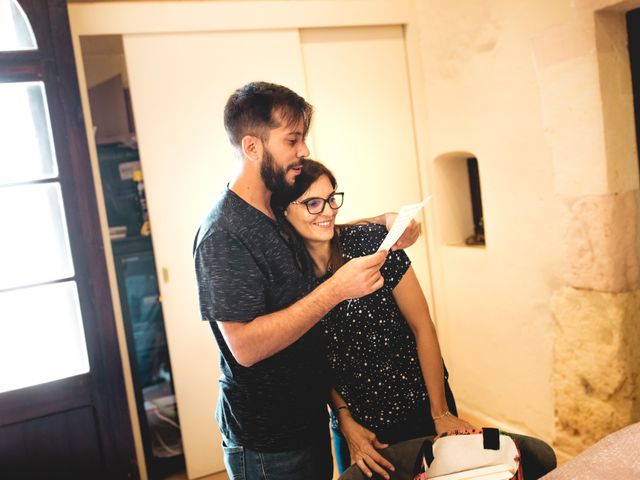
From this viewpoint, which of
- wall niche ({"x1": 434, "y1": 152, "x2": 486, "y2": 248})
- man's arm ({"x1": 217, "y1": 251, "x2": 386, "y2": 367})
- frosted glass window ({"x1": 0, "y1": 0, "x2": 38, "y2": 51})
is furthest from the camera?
wall niche ({"x1": 434, "y1": 152, "x2": 486, "y2": 248})

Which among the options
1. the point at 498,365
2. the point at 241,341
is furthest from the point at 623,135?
the point at 241,341

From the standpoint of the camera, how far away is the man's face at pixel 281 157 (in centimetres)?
158

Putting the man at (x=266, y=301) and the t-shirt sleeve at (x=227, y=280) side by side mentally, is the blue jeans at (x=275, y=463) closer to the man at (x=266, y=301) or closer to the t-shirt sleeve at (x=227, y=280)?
the man at (x=266, y=301)

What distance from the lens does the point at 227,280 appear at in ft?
4.60

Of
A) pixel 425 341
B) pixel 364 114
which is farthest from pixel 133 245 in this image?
pixel 425 341

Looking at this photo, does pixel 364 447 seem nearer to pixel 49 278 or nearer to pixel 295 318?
pixel 295 318

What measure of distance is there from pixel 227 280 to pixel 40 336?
164 centimetres

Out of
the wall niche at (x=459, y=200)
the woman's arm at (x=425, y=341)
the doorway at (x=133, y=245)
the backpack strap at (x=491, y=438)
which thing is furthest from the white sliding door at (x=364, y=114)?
the backpack strap at (x=491, y=438)

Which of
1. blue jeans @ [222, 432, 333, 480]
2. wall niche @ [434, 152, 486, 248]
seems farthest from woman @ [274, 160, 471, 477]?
wall niche @ [434, 152, 486, 248]

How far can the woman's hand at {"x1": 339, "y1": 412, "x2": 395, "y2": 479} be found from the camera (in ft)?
4.66

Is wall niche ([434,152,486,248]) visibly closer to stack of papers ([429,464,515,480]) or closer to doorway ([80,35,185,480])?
doorway ([80,35,185,480])

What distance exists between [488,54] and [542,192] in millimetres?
728

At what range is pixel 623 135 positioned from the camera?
95.0 inches

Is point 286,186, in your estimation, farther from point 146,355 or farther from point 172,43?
point 146,355
